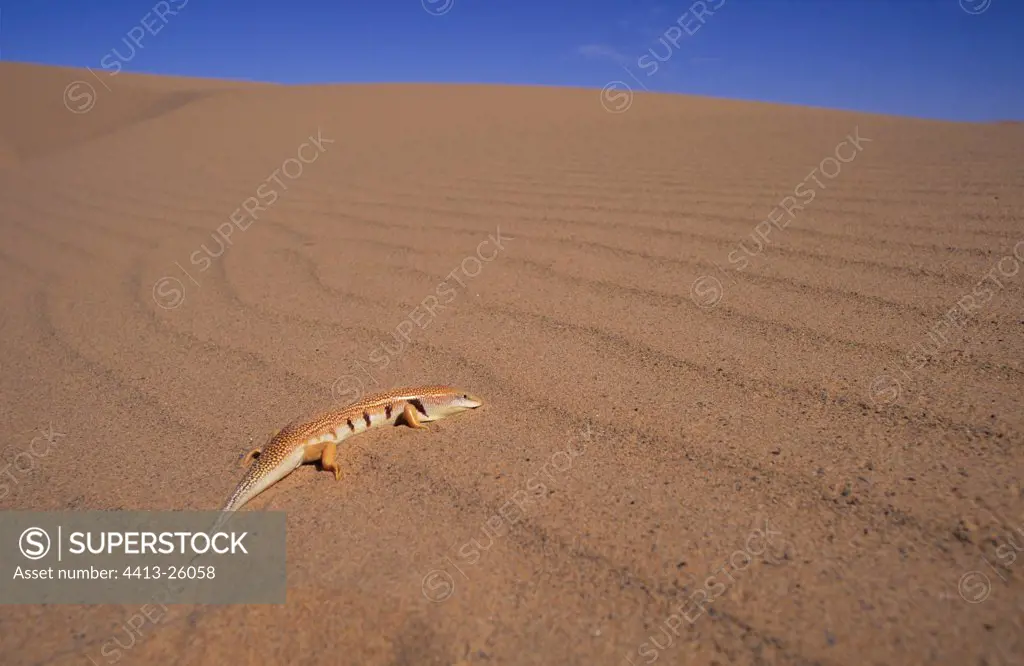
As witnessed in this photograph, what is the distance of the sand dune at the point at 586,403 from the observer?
1.26 m

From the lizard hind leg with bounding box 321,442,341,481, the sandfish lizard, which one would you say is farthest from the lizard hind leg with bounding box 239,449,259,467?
the lizard hind leg with bounding box 321,442,341,481

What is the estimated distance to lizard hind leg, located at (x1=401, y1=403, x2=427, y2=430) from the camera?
1991 millimetres

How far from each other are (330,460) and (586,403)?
0.80m

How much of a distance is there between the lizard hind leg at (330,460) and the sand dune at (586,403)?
3 cm

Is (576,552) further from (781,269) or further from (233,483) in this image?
(781,269)

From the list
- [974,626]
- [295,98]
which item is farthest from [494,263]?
[295,98]

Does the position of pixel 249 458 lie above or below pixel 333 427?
below

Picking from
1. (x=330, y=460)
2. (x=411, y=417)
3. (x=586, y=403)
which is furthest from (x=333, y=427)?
(x=586, y=403)

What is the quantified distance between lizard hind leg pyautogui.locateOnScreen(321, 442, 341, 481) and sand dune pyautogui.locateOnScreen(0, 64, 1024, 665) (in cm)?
3

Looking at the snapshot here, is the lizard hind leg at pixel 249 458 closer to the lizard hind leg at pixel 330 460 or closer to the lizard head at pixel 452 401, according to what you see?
the lizard hind leg at pixel 330 460

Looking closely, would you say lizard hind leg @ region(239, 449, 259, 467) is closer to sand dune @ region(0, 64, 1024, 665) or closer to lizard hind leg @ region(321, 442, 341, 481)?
sand dune @ region(0, 64, 1024, 665)

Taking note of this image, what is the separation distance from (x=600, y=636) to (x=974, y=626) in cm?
64

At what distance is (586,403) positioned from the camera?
2041 mm

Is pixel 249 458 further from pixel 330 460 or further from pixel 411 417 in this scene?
pixel 411 417
